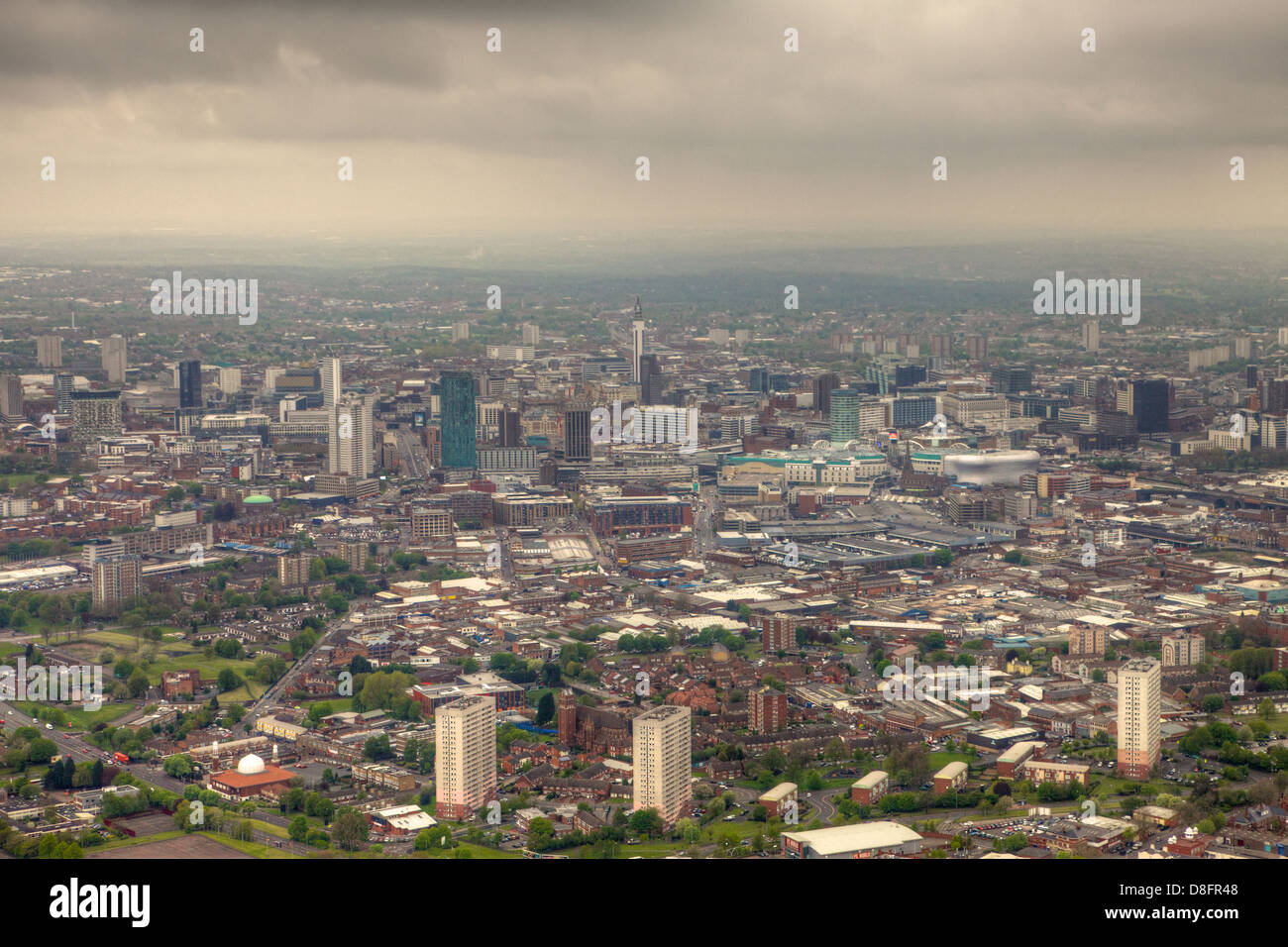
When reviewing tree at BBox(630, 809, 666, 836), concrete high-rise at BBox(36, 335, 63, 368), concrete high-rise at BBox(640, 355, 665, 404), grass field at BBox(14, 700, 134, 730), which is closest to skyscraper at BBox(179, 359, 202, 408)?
concrete high-rise at BBox(36, 335, 63, 368)

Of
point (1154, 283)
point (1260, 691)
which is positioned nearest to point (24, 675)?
point (1260, 691)

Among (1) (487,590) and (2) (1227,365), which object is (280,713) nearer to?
(1) (487,590)

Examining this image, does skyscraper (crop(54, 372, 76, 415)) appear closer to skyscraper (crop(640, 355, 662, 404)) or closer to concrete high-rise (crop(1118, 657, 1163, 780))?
skyscraper (crop(640, 355, 662, 404))

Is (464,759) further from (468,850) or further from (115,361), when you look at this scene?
(115,361)

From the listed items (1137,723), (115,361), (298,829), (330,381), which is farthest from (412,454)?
(1137,723)

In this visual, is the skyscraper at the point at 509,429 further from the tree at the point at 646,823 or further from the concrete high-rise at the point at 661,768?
the tree at the point at 646,823
